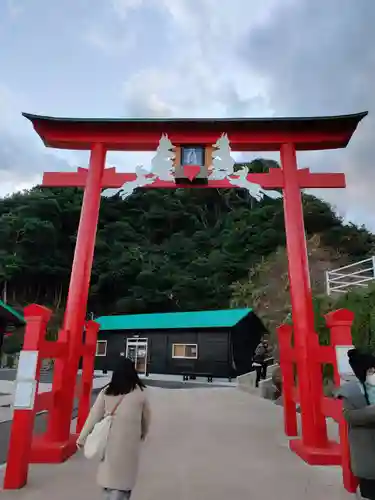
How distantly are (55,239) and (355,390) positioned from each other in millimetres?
35002

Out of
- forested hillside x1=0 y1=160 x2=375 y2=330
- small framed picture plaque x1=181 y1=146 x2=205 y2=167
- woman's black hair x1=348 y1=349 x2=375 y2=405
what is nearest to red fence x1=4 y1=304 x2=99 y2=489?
woman's black hair x1=348 y1=349 x2=375 y2=405

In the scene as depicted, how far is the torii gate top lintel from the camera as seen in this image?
247 inches

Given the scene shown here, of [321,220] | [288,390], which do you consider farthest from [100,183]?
[321,220]

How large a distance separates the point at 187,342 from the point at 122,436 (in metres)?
18.5

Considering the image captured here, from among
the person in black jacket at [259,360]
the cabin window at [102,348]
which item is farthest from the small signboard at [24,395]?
the cabin window at [102,348]

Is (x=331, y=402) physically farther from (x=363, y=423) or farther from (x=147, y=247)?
(x=147, y=247)

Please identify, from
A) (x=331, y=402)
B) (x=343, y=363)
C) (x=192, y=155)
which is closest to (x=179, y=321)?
(x=192, y=155)

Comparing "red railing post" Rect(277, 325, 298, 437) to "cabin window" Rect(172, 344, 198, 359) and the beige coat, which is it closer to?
the beige coat

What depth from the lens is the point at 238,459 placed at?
4.77 metres

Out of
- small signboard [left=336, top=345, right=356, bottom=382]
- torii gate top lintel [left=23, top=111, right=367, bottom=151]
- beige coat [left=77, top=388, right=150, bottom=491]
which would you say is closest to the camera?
beige coat [left=77, top=388, right=150, bottom=491]

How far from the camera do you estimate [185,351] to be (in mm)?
20672

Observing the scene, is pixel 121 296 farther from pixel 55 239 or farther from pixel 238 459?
pixel 238 459

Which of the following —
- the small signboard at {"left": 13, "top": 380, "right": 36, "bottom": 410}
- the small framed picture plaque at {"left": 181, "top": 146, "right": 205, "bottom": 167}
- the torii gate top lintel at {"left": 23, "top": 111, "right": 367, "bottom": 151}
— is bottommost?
the small signboard at {"left": 13, "top": 380, "right": 36, "bottom": 410}

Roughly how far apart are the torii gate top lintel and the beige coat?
15.5ft
